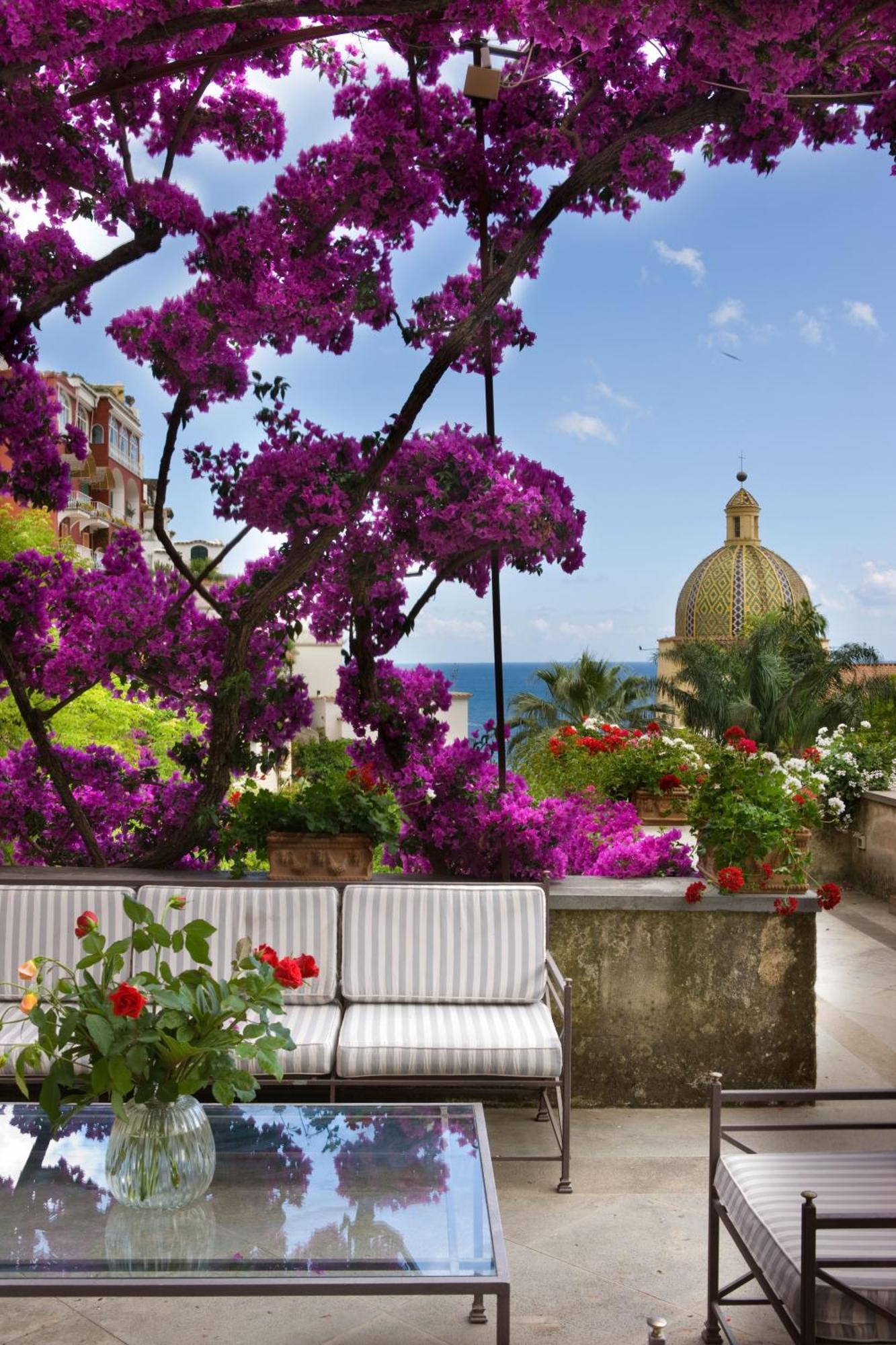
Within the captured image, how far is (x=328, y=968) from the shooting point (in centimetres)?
445

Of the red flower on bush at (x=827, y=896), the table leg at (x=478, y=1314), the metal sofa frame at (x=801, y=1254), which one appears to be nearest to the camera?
the metal sofa frame at (x=801, y=1254)

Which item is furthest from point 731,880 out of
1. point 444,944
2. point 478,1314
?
point 478,1314

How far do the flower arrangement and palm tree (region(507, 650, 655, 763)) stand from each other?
18154 mm

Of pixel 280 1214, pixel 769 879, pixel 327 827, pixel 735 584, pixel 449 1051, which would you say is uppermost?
pixel 735 584

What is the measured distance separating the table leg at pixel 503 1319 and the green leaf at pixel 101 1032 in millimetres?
971

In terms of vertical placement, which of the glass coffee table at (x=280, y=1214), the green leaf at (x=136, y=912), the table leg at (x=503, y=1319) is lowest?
the table leg at (x=503, y=1319)

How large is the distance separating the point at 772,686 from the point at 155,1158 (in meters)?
17.2

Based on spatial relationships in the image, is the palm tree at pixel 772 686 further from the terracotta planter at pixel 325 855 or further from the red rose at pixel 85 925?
the red rose at pixel 85 925

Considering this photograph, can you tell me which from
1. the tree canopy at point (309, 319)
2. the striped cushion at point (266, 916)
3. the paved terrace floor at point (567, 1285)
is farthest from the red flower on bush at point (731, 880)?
the striped cushion at point (266, 916)

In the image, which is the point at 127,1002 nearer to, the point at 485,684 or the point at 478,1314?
the point at 478,1314

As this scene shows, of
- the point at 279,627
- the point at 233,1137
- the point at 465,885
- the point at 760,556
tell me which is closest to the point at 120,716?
the point at 279,627

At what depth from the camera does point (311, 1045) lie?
400cm

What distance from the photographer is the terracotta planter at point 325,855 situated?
471 cm

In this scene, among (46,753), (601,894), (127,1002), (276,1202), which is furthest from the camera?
(46,753)
